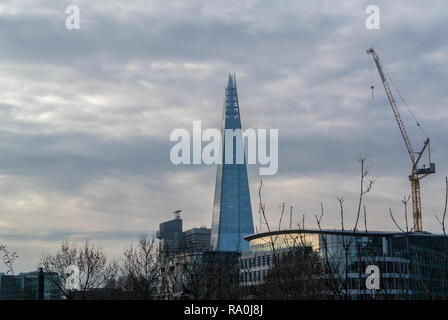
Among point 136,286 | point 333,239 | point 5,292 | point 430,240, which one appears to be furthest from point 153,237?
point 430,240

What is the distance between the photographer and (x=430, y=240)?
163 m

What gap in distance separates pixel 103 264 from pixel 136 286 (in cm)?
1565

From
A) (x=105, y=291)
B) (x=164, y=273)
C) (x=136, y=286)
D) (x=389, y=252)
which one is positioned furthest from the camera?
(x=389, y=252)

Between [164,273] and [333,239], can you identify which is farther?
[333,239]

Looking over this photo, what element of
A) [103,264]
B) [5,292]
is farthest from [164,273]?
[5,292]

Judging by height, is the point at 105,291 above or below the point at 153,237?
below

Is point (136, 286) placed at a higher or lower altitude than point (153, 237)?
Answer: lower

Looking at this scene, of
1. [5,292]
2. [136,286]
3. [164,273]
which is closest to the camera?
[136,286]
